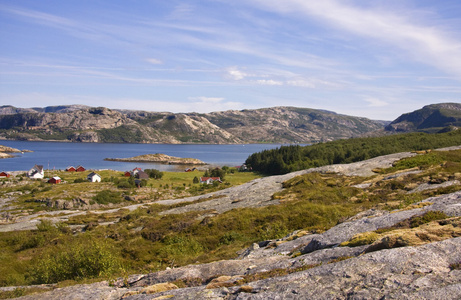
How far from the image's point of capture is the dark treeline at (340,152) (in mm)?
108000

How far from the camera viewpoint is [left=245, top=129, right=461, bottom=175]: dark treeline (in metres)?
108

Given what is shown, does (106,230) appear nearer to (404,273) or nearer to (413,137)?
(404,273)

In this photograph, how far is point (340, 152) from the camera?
4968 inches

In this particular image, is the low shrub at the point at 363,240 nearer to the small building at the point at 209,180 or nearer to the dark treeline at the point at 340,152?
the small building at the point at 209,180

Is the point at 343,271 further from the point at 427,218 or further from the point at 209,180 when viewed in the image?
the point at 209,180

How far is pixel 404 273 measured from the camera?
25.9ft

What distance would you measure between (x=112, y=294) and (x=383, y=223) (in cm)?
1110

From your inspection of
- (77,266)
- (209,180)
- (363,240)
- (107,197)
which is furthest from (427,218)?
(209,180)

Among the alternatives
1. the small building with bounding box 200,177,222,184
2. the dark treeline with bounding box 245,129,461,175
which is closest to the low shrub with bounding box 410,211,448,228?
the small building with bounding box 200,177,222,184

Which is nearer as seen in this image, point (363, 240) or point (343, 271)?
point (343, 271)

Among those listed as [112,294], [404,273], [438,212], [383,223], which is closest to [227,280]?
[112,294]

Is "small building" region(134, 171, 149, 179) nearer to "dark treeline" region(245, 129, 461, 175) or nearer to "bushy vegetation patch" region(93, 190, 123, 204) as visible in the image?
"bushy vegetation patch" region(93, 190, 123, 204)

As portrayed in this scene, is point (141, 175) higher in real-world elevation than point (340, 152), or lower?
lower

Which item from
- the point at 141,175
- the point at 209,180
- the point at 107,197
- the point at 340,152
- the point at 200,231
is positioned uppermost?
the point at 340,152
